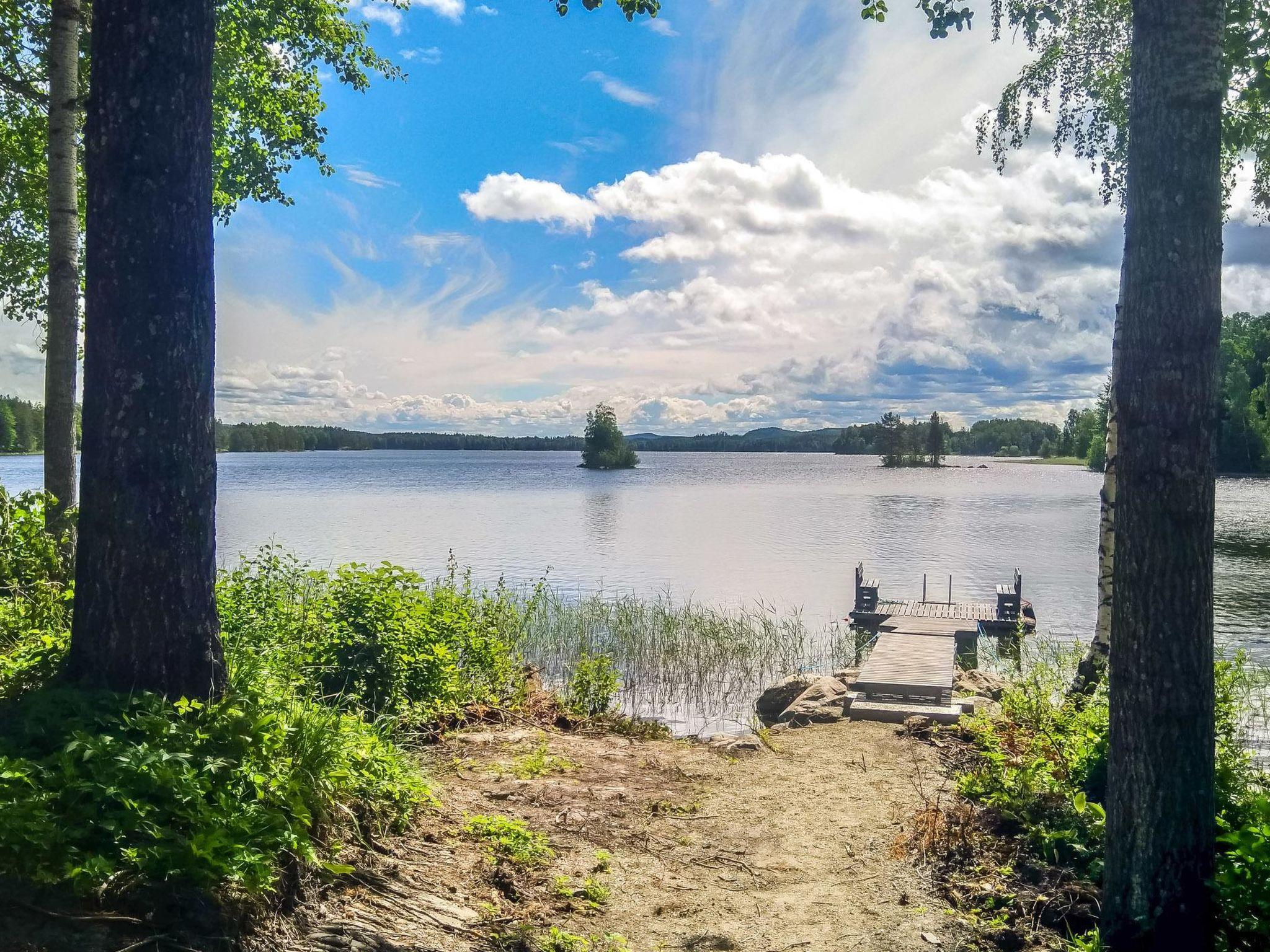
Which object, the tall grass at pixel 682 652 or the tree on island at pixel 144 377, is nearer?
the tree on island at pixel 144 377

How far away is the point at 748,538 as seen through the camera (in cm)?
4025

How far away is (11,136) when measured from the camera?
10.9 meters

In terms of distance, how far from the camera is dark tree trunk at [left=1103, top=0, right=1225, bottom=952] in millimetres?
4184

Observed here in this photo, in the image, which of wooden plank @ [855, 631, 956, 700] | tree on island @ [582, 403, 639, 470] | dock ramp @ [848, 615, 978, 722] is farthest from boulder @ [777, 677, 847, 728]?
tree on island @ [582, 403, 639, 470]

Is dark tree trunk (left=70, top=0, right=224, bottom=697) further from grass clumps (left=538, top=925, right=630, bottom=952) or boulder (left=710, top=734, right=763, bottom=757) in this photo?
boulder (left=710, top=734, right=763, bottom=757)

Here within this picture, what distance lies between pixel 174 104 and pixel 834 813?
668 cm

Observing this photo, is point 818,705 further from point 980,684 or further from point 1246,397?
point 1246,397

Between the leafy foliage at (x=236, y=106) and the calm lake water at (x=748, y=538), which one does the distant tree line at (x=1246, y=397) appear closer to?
the calm lake water at (x=748, y=538)

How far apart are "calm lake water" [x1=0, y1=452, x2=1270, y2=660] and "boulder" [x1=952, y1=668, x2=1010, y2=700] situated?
7435mm

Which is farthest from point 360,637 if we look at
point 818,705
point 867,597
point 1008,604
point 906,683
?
point 1008,604

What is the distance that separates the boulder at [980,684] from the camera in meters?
12.1

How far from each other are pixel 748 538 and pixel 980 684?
90.0ft

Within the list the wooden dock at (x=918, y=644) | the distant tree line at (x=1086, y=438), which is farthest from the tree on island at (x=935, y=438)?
the wooden dock at (x=918, y=644)

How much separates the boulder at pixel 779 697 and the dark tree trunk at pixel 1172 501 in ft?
27.7
